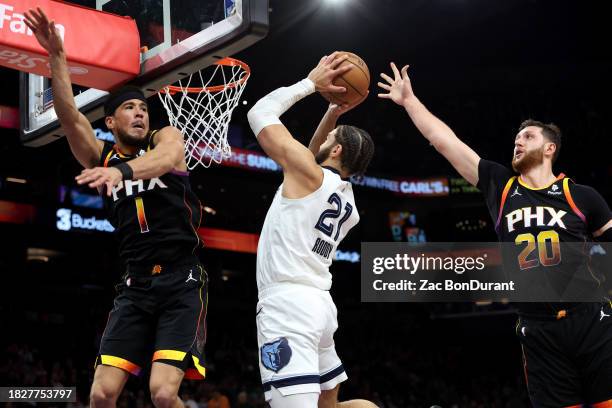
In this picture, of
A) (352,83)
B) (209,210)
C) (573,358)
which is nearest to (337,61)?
(352,83)

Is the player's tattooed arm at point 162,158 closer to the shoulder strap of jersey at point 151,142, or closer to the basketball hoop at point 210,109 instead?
the shoulder strap of jersey at point 151,142

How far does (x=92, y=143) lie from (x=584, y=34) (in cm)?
2126

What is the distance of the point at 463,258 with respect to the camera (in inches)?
1121

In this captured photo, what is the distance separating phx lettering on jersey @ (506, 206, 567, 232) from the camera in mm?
4289

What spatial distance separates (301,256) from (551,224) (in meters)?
1.42

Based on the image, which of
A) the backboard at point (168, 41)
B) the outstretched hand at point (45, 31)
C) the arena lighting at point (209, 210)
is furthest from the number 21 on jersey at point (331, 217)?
the arena lighting at point (209, 210)

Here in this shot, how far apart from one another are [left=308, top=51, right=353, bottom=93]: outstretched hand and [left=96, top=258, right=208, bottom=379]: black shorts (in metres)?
1.36

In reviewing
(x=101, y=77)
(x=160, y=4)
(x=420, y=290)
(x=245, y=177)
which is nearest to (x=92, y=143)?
(x=101, y=77)

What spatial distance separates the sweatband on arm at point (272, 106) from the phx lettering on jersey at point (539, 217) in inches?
54.1

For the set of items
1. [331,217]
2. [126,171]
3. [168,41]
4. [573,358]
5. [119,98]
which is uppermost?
[168,41]

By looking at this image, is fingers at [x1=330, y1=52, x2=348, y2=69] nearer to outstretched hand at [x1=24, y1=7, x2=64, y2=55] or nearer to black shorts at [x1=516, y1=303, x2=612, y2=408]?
outstretched hand at [x1=24, y1=7, x2=64, y2=55]

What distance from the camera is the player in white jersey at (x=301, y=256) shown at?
386cm

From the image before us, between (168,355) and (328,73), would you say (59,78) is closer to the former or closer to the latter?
(328,73)

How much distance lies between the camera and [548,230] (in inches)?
169
